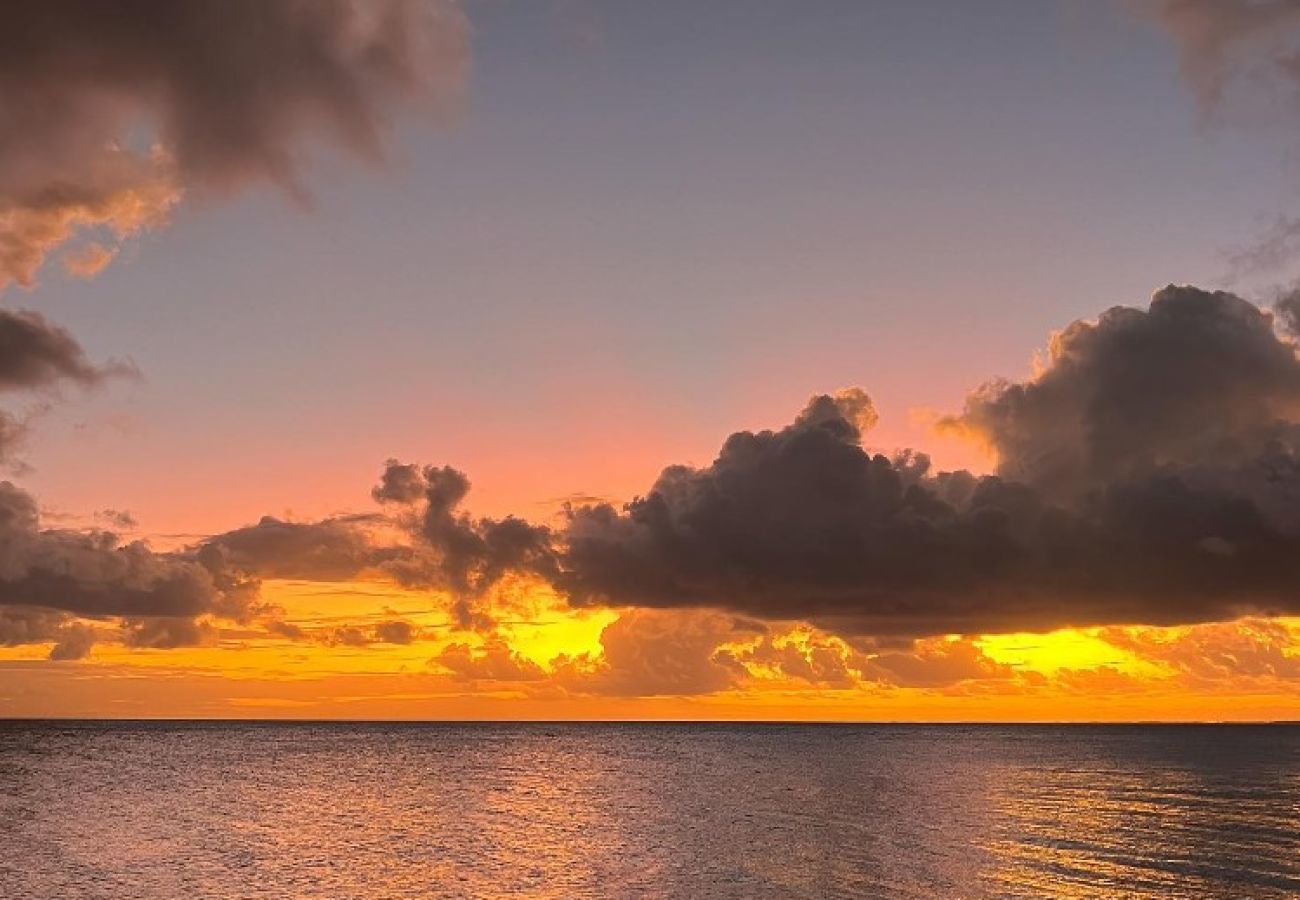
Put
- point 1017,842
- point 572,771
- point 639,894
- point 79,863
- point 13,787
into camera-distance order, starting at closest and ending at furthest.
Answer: point 639,894 < point 79,863 < point 1017,842 < point 13,787 < point 572,771

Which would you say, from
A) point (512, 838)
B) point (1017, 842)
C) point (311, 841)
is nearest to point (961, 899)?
point (1017, 842)

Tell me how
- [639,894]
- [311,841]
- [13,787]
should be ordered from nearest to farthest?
[639,894]
[311,841]
[13,787]

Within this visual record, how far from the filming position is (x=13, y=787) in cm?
13400

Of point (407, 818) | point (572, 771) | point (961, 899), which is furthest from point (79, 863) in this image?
point (572, 771)

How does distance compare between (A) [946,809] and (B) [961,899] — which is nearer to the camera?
(B) [961,899]

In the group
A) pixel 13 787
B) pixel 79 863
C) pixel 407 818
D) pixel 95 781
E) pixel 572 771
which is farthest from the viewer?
pixel 572 771

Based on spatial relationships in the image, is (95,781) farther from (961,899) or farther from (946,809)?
(961,899)

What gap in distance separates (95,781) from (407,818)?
2589 inches

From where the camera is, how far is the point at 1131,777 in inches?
6043

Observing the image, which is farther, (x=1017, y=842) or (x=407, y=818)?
(x=407, y=818)

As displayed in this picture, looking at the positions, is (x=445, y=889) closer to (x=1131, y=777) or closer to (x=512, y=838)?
(x=512, y=838)

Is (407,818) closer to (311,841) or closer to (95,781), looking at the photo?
(311,841)

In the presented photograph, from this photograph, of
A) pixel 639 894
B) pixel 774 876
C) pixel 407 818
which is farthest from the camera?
pixel 407 818

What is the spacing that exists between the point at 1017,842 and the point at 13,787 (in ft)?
375
